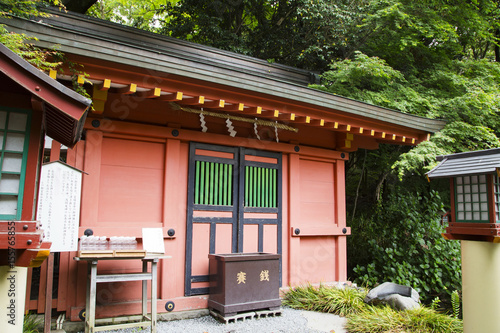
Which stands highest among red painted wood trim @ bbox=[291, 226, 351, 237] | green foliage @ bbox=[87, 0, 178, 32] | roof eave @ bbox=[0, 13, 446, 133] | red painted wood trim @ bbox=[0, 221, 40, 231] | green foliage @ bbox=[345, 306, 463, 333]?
green foliage @ bbox=[87, 0, 178, 32]

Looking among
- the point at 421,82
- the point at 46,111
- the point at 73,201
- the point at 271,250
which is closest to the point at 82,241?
the point at 73,201

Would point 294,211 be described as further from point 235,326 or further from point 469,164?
point 469,164

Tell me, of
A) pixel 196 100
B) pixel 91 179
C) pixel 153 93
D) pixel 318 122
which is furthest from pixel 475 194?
pixel 91 179

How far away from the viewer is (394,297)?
5512 mm

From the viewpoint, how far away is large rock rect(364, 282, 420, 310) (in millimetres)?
5375

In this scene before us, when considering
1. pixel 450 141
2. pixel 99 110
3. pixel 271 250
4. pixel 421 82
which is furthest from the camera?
pixel 421 82

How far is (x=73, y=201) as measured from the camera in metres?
4.11

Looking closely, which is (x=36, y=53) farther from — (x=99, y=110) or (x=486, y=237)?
(x=486, y=237)

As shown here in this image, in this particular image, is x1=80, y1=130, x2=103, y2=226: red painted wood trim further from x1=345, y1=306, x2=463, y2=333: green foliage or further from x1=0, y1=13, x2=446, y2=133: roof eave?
x1=345, y1=306, x2=463, y2=333: green foliage

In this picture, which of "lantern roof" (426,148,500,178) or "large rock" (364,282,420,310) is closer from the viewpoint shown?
"lantern roof" (426,148,500,178)

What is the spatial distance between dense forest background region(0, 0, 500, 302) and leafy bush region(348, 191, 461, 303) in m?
0.02

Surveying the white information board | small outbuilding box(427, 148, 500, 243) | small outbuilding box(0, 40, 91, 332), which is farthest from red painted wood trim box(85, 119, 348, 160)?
small outbuilding box(427, 148, 500, 243)

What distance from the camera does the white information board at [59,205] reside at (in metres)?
3.93

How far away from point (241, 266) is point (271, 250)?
119 cm
